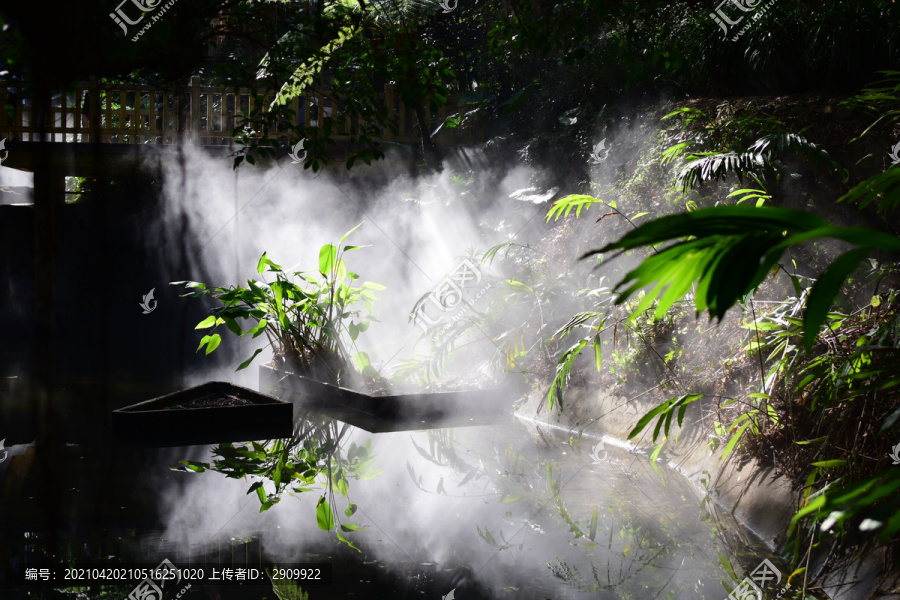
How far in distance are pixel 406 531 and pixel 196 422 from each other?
2.75 m

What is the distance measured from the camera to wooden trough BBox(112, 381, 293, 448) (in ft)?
18.4

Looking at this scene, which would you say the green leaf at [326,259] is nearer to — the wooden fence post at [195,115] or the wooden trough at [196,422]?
the wooden trough at [196,422]

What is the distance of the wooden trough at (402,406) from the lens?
262 inches

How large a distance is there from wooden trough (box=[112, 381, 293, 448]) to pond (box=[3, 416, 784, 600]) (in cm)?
38

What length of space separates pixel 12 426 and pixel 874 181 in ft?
22.1

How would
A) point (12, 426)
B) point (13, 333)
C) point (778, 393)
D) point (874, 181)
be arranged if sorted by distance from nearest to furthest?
point (874, 181) → point (778, 393) → point (12, 426) → point (13, 333)

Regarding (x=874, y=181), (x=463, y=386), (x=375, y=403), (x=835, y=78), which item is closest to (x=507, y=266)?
(x=463, y=386)

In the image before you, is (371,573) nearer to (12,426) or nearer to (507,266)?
(12,426)

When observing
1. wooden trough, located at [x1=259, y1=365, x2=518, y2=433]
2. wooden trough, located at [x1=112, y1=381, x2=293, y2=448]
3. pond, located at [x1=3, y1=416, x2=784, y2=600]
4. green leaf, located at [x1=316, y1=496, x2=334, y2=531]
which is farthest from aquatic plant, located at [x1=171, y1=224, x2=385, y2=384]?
green leaf, located at [x1=316, y1=496, x2=334, y2=531]

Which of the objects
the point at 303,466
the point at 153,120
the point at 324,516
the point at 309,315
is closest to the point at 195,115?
the point at 153,120

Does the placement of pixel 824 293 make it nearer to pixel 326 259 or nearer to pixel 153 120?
pixel 326 259

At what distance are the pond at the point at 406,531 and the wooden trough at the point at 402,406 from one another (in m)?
1.34

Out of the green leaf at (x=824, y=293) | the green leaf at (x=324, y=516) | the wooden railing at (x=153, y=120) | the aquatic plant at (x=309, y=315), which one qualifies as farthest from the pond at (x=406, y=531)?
Result: the wooden railing at (x=153, y=120)

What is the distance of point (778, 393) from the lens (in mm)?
4066
